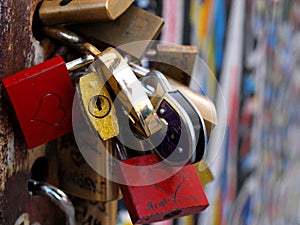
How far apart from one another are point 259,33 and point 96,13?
1.19 meters

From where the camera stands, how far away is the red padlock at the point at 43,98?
0.44m

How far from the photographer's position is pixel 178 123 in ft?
1.42

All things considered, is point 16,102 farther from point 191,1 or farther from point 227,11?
point 227,11

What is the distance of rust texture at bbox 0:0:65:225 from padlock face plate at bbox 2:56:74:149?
0.05ft

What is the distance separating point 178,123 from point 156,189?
74 millimetres

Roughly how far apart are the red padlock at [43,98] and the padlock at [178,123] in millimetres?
71

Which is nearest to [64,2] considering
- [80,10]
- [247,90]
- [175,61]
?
[80,10]

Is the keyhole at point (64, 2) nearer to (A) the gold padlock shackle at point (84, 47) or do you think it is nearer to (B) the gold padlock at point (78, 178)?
(A) the gold padlock shackle at point (84, 47)

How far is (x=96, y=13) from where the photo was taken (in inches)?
18.0

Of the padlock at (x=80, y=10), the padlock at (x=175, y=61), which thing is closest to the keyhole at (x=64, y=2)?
the padlock at (x=80, y=10)

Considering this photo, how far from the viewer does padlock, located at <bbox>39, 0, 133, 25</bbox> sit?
1.49 feet

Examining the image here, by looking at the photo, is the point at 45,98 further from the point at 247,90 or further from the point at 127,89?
the point at 247,90

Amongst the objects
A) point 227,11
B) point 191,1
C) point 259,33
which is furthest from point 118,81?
point 259,33

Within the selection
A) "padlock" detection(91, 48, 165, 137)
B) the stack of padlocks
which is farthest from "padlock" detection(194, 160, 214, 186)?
"padlock" detection(91, 48, 165, 137)
